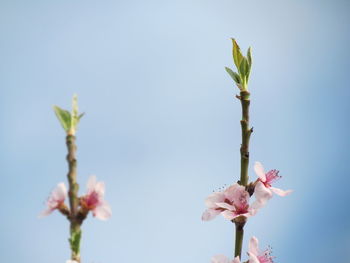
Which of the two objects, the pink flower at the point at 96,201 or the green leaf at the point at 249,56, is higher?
the green leaf at the point at 249,56

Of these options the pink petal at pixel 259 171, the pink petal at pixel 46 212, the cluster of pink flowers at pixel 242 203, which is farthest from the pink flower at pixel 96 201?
the pink petal at pixel 259 171

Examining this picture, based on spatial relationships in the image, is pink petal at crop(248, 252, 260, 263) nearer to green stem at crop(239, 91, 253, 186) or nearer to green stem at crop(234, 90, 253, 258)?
green stem at crop(234, 90, 253, 258)

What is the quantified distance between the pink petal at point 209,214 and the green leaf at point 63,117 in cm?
72

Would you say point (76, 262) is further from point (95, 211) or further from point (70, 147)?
point (70, 147)

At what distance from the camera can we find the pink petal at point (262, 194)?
1.75 meters

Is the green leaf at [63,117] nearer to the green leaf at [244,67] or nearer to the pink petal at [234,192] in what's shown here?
the pink petal at [234,192]

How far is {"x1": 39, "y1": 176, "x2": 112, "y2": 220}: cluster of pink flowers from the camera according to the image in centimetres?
140

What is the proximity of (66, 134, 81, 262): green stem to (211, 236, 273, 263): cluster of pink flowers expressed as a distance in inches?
22.7

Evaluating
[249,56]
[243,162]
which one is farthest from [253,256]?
[249,56]

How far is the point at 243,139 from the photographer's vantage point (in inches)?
68.6

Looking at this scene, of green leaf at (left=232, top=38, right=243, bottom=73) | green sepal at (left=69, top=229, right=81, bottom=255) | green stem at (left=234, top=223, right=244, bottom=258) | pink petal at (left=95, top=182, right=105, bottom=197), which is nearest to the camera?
green sepal at (left=69, top=229, right=81, bottom=255)

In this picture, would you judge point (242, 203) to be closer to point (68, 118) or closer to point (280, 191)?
point (280, 191)

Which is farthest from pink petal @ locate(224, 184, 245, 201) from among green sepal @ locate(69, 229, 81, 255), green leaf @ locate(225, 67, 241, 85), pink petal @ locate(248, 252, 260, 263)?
green sepal @ locate(69, 229, 81, 255)

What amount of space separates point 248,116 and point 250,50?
299 millimetres
